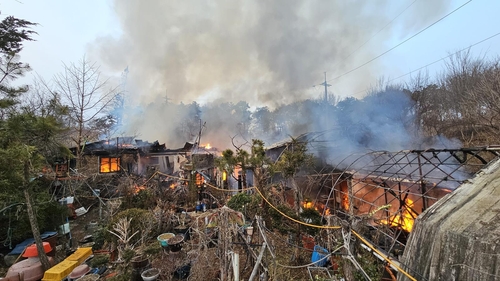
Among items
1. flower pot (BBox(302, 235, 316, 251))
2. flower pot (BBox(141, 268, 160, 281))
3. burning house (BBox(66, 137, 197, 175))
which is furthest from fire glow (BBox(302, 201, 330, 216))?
burning house (BBox(66, 137, 197, 175))

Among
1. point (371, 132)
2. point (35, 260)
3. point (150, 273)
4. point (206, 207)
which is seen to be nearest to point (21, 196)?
point (35, 260)

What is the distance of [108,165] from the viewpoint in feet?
51.1

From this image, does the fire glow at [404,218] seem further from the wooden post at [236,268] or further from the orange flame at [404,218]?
the wooden post at [236,268]

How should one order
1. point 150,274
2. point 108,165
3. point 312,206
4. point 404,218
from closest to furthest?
point 150,274, point 404,218, point 312,206, point 108,165

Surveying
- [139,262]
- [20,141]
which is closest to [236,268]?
[139,262]

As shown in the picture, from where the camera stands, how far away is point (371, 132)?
15.2m

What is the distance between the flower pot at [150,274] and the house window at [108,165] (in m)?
11.1

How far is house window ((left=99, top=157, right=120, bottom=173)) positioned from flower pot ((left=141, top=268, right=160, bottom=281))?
11.1 m

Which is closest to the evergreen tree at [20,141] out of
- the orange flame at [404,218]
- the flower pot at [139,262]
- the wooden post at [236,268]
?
the flower pot at [139,262]

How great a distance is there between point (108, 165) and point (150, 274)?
11.4 meters

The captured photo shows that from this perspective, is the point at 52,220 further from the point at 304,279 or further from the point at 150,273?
the point at 304,279

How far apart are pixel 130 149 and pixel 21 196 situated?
32.8ft

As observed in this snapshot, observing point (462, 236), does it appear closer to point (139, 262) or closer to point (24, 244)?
point (139, 262)

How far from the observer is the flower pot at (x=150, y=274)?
6.47 metres
